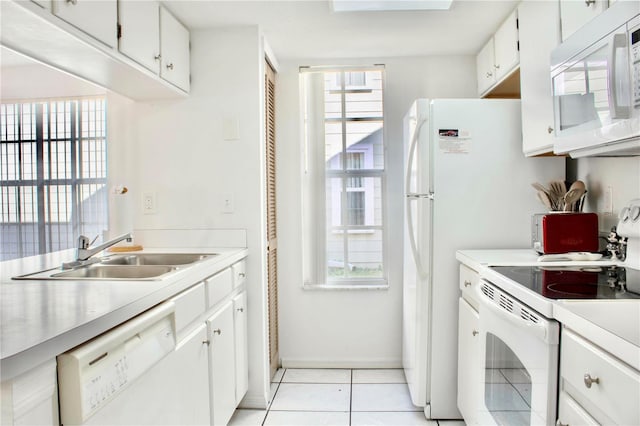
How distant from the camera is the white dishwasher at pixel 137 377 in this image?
0.85 meters

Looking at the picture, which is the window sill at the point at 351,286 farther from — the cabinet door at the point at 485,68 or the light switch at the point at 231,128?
the cabinet door at the point at 485,68

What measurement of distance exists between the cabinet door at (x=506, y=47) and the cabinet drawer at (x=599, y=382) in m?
1.61

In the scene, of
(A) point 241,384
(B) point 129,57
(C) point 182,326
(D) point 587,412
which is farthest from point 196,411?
(B) point 129,57

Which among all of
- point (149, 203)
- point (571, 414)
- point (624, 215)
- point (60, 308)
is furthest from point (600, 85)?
point (149, 203)

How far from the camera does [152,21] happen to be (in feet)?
6.16

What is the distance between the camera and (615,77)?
48.3 inches

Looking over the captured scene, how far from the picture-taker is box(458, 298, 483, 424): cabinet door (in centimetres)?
182

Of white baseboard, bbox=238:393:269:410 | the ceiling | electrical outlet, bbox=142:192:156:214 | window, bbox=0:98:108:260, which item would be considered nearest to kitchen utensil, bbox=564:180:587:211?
the ceiling

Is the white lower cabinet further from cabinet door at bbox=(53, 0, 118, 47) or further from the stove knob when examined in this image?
the stove knob

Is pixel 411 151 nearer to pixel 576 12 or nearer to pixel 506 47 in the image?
pixel 506 47

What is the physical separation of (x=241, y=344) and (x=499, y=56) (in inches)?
87.8

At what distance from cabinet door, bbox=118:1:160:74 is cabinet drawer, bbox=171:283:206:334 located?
3.39ft

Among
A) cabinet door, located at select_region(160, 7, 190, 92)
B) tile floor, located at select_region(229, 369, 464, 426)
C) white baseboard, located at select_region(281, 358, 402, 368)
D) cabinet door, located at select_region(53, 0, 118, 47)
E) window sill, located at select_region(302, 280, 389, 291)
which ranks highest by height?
cabinet door, located at select_region(160, 7, 190, 92)

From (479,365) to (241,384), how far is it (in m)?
1.23
